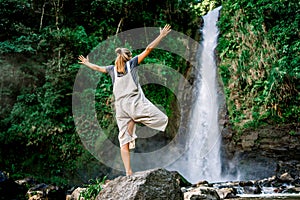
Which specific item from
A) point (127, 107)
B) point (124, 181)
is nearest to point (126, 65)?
point (127, 107)

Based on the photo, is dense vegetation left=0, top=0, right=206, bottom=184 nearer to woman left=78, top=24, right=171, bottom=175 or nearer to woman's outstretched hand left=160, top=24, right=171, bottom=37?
woman left=78, top=24, right=171, bottom=175

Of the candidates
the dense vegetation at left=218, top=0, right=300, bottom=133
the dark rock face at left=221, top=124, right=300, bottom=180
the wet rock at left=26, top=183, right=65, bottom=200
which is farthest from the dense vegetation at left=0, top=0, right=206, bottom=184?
the dark rock face at left=221, top=124, right=300, bottom=180

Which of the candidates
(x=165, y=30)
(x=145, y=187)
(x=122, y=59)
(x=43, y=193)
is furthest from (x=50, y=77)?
(x=145, y=187)

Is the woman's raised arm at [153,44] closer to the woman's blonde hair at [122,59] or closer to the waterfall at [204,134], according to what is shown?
the woman's blonde hair at [122,59]

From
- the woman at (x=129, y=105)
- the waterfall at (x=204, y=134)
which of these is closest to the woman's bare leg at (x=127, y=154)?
the woman at (x=129, y=105)

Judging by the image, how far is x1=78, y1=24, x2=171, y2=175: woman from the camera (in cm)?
413

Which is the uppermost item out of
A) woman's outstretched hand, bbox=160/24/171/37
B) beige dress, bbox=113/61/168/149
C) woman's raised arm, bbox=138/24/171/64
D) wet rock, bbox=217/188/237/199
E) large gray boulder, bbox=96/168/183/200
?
woman's outstretched hand, bbox=160/24/171/37

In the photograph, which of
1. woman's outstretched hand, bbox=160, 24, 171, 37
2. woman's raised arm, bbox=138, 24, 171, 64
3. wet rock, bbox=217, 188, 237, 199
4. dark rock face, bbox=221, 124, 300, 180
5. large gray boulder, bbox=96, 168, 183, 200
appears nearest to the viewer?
large gray boulder, bbox=96, 168, 183, 200

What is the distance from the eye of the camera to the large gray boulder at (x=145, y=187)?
12.6 ft

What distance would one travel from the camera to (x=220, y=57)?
1320 centimetres

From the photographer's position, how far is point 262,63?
11.5 metres

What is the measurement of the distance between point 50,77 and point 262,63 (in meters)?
7.45

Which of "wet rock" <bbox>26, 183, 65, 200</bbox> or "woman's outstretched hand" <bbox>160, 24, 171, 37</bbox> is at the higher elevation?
"woman's outstretched hand" <bbox>160, 24, 171, 37</bbox>

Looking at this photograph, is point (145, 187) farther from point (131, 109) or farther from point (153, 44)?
point (153, 44)
